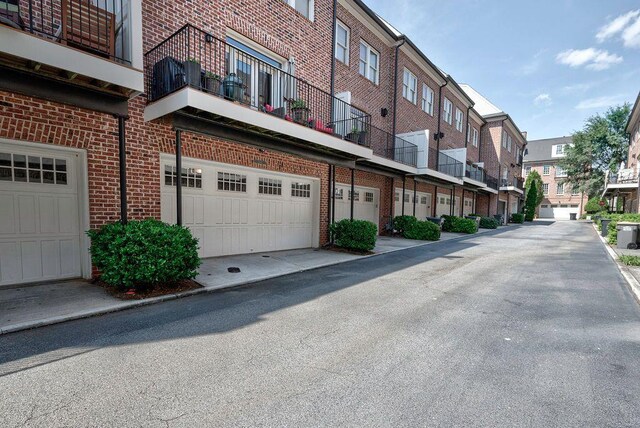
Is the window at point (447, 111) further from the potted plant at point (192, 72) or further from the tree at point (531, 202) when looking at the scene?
the tree at point (531, 202)

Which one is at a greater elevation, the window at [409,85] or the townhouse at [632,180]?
the window at [409,85]

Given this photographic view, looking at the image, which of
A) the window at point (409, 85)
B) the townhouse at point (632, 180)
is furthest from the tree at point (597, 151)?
the window at point (409, 85)

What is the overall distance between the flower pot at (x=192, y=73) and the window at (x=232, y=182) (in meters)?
2.97

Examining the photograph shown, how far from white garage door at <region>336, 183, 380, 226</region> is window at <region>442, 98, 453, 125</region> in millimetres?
10016

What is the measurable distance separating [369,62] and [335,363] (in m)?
14.0

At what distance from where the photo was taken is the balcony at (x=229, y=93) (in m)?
5.85

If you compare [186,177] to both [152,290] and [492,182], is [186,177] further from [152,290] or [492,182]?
[492,182]

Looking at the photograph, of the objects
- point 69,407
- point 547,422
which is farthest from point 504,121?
point 69,407

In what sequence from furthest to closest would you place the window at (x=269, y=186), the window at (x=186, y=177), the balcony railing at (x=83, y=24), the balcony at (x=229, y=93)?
the window at (x=269, y=186), the window at (x=186, y=177), the balcony at (x=229, y=93), the balcony railing at (x=83, y=24)

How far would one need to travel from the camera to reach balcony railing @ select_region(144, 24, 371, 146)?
596cm

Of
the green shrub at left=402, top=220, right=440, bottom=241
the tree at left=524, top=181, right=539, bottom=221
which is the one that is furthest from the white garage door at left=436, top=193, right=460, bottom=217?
the tree at left=524, top=181, right=539, bottom=221

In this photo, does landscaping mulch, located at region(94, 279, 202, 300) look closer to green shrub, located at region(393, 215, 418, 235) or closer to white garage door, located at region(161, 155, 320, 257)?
white garage door, located at region(161, 155, 320, 257)

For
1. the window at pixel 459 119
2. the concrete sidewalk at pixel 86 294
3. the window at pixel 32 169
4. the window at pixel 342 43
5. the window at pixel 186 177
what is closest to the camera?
the concrete sidewalk at pixel 86 294

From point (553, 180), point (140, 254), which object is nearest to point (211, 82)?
point (140, 254)
